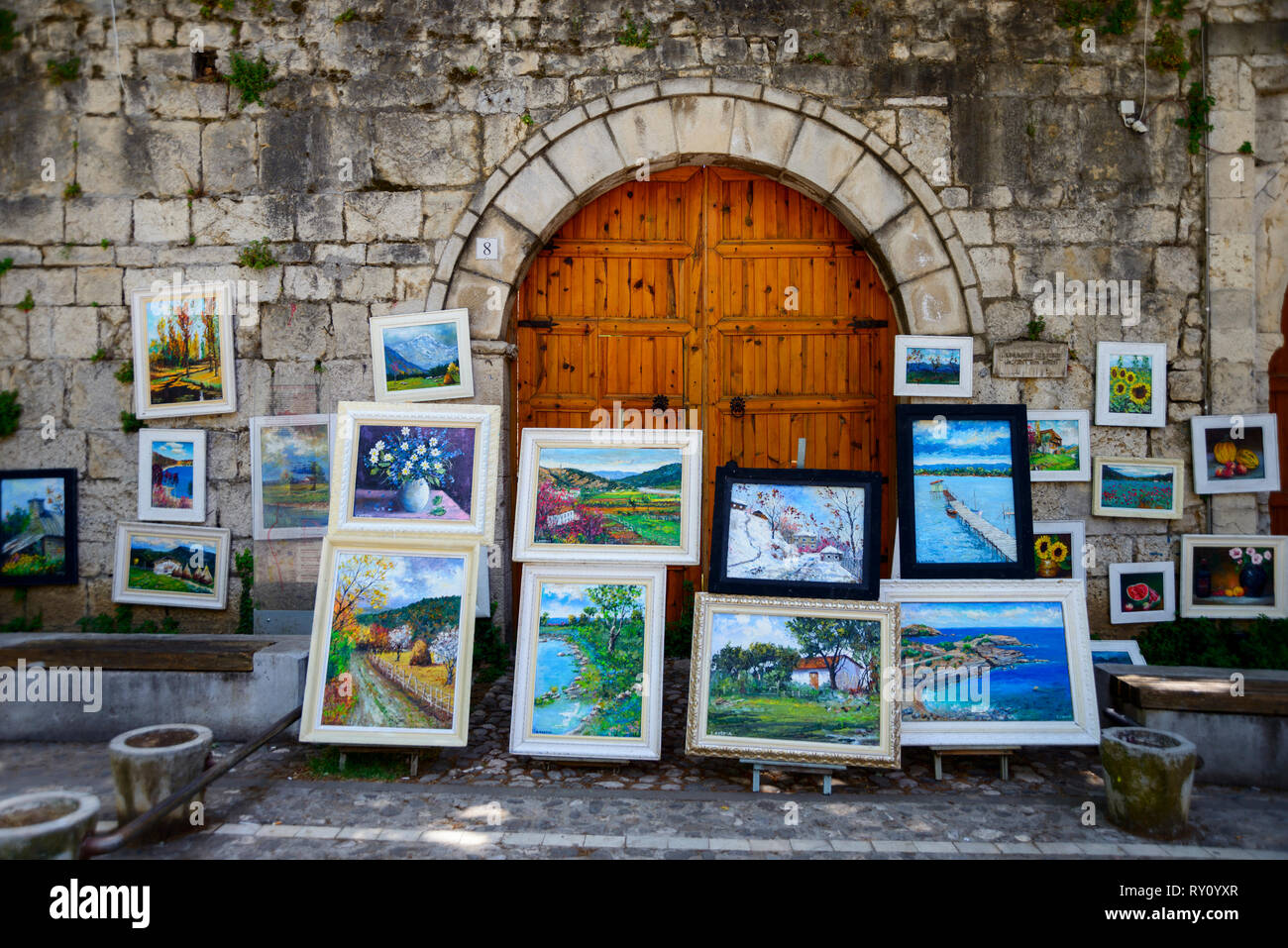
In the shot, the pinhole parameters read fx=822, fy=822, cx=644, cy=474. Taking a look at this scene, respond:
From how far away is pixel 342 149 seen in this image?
15.3ft

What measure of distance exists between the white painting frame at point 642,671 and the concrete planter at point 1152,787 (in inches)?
69.1

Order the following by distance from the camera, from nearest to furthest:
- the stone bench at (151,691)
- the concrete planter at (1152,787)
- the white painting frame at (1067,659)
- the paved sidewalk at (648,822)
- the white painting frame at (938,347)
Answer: the paved sidewalk at (648,822) → the concrete planter at (1152,787) → the white painting frame at (1067,659) → the stone bench at (151,691) → the white painting frame at (938,347)

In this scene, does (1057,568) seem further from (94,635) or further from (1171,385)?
(94,635)

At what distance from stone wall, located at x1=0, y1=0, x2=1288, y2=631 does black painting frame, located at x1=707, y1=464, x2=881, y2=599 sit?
1517 mm

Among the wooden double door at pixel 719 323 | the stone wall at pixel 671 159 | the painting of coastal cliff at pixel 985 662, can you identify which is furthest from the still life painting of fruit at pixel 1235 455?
the painting of coastal cliff at pixel 985 662

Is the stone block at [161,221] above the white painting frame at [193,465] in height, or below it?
above

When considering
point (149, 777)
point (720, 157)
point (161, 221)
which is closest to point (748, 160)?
point (720, 157)

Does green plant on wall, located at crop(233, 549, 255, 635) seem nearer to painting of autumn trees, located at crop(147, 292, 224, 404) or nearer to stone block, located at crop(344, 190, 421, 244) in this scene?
painting of autumn trees, located at crop(147, 292, 224, 404)

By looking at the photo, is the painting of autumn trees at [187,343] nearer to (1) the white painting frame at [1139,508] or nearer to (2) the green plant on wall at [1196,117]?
(1) the white painting frame at [1139,508]

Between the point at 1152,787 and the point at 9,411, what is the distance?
6001 mm

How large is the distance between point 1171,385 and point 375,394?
451cm

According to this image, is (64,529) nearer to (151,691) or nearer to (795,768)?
(151,691)

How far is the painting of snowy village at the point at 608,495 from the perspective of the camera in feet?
12.0

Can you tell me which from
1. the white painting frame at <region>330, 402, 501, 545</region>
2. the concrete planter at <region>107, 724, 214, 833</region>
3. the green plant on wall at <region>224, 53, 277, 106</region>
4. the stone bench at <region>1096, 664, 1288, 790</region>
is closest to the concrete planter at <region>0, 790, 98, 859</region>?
the concrete planter at <region>107, 724, 214, 833</region>
